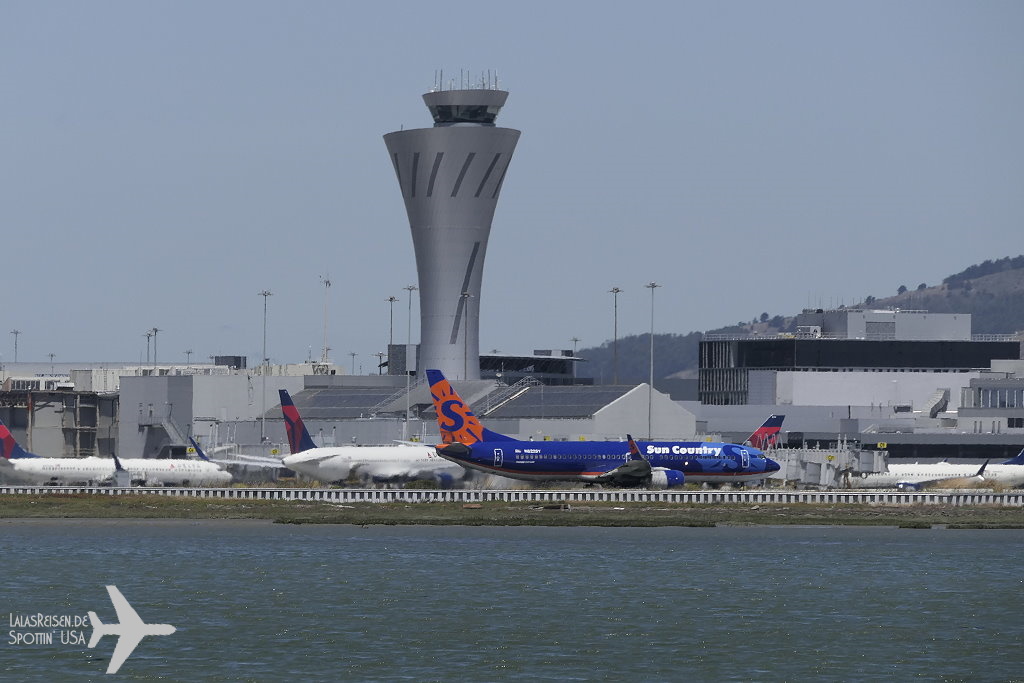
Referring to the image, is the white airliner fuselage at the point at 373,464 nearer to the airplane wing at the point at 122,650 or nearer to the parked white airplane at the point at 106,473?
the parked white airplane at the point at 106,473

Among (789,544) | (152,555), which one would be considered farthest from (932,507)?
(152,555)

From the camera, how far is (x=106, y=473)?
168 meters

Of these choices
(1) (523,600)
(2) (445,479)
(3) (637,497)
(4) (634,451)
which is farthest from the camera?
(2) (445,479)

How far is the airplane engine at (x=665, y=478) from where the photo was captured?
503ft

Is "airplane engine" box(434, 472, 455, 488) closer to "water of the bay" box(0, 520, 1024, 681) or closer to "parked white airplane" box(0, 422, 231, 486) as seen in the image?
"parked white airplane" box(0, 422, 231, 486)

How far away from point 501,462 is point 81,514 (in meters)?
35.6

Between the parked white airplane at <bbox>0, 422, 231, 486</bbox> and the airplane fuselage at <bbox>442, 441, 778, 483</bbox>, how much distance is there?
27.4 m

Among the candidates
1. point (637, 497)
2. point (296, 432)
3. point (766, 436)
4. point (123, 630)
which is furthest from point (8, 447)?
point (123, 630)

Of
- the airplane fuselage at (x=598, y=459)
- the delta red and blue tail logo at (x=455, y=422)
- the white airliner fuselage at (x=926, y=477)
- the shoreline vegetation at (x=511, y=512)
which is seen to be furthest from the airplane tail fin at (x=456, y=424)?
the white airliner fuselage at (x=926, y=477)

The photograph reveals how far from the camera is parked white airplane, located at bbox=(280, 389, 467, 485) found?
157750mm

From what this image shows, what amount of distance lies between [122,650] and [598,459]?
9399 centimetres

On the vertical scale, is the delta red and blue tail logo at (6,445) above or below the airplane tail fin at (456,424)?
below

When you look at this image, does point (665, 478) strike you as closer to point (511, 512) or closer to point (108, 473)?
point (511, 512)

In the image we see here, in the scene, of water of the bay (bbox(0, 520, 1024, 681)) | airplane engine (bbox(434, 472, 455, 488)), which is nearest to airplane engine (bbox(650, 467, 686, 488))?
airplane engine (bbox(434, 472, 455, 488))
